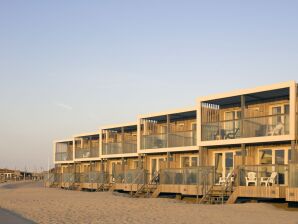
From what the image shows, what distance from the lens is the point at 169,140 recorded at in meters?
32.4

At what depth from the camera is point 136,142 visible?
125ft

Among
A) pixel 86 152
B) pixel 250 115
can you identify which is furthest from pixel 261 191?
pixel 86 152

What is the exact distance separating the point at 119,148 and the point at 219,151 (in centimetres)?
1305

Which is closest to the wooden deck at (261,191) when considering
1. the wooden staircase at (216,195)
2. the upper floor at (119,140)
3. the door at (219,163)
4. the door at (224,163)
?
the wooden staircase at (216,195)

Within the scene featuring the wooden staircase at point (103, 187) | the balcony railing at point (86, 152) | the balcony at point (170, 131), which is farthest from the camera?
the balcony railing at point (86, 152)

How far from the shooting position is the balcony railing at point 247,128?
78.7 feet

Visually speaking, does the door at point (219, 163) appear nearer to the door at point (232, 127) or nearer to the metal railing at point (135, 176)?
the door at point (232, 127)

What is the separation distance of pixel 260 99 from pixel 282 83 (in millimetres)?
3981

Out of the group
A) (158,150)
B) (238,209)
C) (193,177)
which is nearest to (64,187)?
(158,150)

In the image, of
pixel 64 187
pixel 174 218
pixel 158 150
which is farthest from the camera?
pixel 64 187

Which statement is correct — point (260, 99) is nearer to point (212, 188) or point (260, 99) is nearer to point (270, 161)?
point (270, 161)

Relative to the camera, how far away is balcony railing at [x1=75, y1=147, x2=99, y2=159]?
45.0 meters

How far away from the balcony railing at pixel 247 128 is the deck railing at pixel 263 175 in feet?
6.46

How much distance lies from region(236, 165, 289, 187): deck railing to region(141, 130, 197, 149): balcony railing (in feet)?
22.0
